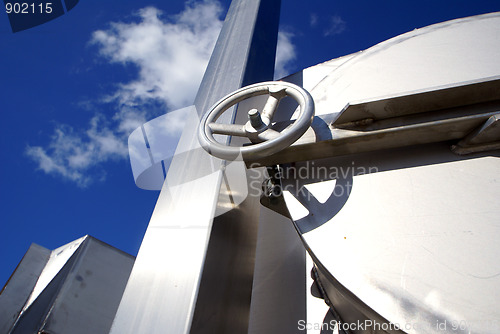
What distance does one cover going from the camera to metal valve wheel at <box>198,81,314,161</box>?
0.80 metres

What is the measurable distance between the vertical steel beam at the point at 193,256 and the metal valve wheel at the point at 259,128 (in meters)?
0.16

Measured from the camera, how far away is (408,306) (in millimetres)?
677

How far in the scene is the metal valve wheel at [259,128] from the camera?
799 millimetres

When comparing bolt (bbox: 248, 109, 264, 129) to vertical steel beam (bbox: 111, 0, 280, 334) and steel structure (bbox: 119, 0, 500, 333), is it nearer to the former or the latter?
steel structure (bbox: 119, 0, 500, 333)

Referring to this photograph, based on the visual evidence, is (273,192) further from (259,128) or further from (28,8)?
(28,8)

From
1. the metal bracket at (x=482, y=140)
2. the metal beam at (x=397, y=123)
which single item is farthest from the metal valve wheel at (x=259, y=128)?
the metal bracket at (x=482, y=140)

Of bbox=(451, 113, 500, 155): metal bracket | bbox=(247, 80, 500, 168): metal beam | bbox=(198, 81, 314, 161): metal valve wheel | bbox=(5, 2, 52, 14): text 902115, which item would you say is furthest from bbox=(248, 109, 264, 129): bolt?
bbox=(5, 2, 52, 14): text 902115

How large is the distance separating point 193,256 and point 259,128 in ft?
1.24

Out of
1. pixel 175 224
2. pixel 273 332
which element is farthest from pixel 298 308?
pixel 175 224

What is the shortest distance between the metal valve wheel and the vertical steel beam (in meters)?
0.16

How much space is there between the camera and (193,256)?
2.87ft

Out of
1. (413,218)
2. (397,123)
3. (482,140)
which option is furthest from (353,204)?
(482,140)

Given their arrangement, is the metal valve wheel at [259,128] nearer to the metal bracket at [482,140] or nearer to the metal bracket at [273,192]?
the metal bracket at [273,192]

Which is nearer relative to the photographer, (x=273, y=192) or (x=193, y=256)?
(x=193, y=256)
